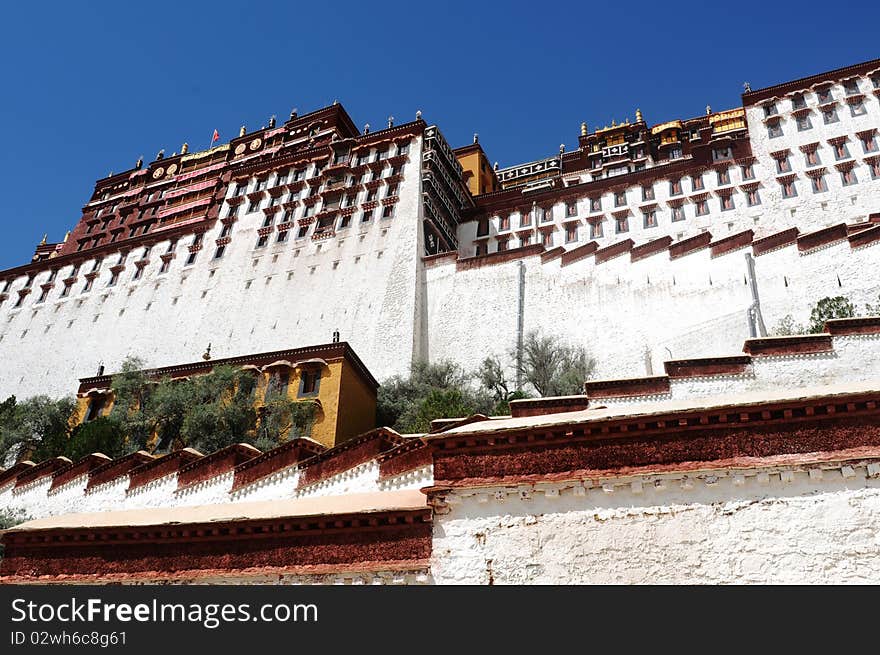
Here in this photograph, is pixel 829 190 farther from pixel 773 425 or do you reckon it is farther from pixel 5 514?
pixel 5 514

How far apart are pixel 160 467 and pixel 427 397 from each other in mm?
9139

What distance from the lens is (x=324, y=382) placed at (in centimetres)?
2153

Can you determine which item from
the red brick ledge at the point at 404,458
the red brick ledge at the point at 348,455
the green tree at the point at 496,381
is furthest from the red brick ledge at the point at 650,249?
the red brick ledge at the point at 404,458

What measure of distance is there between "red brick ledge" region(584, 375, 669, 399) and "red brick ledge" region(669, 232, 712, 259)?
37.4 ft

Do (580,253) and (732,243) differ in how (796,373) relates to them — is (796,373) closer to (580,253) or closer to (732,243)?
(732,243)

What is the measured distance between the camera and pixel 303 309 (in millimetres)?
31422

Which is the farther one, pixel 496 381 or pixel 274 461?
pixel 496 381

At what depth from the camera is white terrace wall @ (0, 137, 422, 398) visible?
30.0 meters

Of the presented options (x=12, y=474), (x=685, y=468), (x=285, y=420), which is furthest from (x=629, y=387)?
(x=12, y=474)

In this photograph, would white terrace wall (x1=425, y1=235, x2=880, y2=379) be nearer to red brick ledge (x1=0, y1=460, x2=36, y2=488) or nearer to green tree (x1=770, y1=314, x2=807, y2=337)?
green tree (x1=770, y1=314, x2=807, y2=337)

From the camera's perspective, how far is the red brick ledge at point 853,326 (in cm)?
1211

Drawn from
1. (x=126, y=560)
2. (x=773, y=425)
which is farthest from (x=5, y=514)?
(x=773, y=425)

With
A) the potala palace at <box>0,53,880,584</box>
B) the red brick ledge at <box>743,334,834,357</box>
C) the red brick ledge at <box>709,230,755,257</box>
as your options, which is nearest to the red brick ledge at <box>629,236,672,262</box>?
the potala palace at <box>0,53,880,584</box>

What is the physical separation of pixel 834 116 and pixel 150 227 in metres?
38.4
